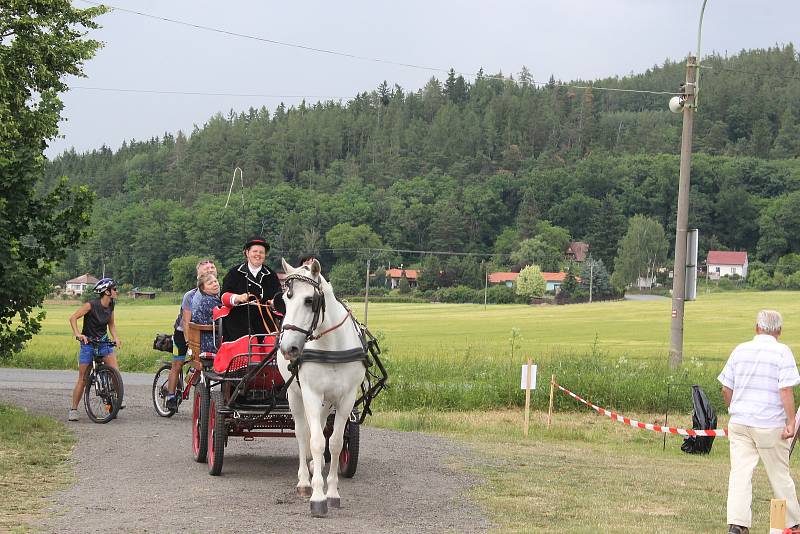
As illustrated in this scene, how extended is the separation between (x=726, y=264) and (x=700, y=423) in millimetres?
152351

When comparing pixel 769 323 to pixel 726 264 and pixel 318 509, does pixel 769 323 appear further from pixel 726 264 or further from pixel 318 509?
pixel 726 264

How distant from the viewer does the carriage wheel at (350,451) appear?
422 inches

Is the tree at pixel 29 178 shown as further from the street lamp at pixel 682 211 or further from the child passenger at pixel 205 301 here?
the street lamp at pixel 682 211

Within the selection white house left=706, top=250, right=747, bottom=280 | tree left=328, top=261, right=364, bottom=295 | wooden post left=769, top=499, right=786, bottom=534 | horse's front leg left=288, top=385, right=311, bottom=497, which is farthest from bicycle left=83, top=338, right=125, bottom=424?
white house left=706, top=250, right=747, bottom=280

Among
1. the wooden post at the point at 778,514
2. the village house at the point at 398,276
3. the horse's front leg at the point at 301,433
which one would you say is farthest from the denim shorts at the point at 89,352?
the village house at the point at 398,276

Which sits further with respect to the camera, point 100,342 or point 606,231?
point 606,231

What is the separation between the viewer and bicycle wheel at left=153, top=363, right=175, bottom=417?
16.6m

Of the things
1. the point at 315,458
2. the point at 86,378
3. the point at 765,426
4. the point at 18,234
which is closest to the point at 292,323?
the point at 315,458

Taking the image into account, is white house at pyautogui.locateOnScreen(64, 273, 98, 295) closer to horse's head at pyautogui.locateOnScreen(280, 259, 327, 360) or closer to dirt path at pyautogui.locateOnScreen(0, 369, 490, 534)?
dirt path at pyautogui.locateOnScreen(0, 369, 490, 534)

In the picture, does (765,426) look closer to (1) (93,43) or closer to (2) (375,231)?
(1) (93,43)

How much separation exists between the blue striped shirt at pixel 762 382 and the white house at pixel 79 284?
13123 centimetres

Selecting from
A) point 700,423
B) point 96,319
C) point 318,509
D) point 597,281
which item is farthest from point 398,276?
point 318,509

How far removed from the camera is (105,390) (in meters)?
15.5

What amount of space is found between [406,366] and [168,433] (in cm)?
1271
